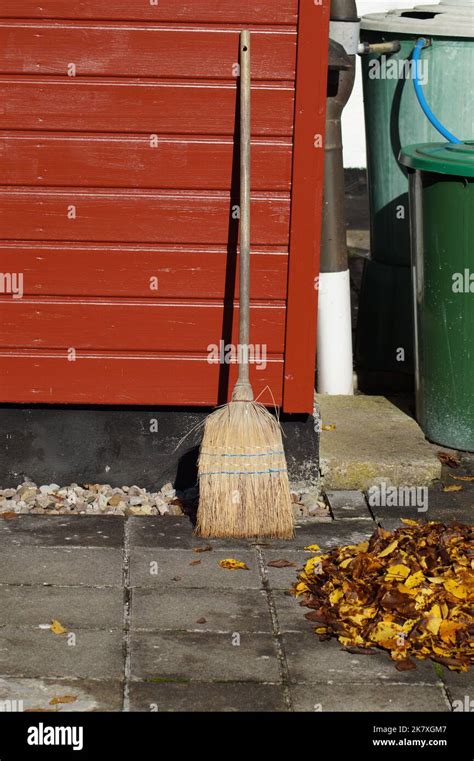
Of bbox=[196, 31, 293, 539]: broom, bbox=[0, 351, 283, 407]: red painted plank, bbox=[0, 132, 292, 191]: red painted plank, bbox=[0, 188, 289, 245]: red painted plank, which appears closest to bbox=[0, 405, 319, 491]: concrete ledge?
bbox=[0, 351, 283, 407]: red painted plank

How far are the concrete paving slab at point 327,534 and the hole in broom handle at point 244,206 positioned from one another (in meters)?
0.73

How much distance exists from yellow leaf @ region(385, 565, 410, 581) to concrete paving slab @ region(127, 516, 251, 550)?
816 mm

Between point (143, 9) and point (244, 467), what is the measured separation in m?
2.12

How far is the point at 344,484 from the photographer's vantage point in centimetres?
619

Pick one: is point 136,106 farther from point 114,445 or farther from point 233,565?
point 233,565

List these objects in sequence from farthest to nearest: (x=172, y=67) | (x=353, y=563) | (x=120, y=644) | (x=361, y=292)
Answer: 1. (x=361, y=292)
2. (x=172, y=67)
3. (x=353, y=563)
4. (x=120, y=644)

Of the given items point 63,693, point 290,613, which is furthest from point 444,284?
point 63,693

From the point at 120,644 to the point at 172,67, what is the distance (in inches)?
104

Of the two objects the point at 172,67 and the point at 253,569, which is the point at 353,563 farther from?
the point at 172,67

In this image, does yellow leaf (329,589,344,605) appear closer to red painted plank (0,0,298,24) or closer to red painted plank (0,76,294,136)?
red painted plank (0,76,294,136)

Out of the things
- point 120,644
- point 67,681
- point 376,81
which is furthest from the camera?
point 376,81

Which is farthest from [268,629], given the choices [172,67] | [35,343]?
[172,67]

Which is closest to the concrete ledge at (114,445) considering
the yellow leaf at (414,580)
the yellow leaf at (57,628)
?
the yellow leaf at (414,580)

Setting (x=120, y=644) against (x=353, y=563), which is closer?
(x=120, y=644)
